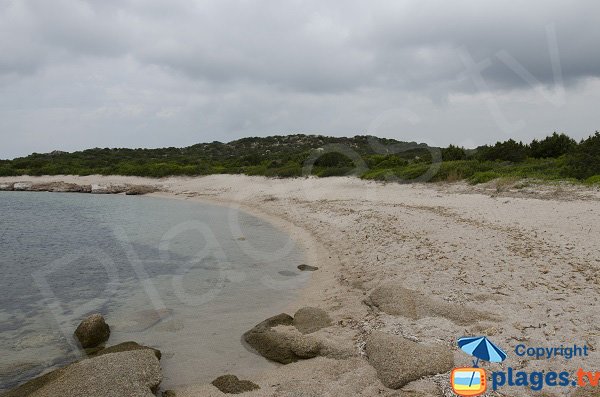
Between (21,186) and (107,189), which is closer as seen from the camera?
(107,189)

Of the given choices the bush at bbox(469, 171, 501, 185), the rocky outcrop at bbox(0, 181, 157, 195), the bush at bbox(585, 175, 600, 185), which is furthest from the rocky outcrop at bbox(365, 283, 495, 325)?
the rocky outcrop at bbox(0, 181, 157, 195)

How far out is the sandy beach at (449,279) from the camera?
6.29 m

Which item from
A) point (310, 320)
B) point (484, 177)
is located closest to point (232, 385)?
point (310, 320)

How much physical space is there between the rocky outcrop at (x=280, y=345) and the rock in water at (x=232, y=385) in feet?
2.79

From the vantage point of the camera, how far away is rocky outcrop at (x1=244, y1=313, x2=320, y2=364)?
281 inches

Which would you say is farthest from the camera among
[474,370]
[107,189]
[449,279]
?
[107,189]

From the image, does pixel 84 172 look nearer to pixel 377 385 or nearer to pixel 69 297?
pixel 69 297

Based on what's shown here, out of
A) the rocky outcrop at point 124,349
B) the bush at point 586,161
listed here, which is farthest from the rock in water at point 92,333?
the bush at point 586,161

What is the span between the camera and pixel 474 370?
219 inches

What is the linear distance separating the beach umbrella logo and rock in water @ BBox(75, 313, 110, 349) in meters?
6.60

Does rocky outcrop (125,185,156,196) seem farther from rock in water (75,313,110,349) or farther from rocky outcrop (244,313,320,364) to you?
rocky outcrop (244,313,320,364)

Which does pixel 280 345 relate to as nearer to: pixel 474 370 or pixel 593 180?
pixel 474 370

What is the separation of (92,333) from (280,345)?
3.84 meters

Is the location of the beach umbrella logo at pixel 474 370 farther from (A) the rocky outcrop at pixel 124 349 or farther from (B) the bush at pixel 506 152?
(B) the bush at pixel 506 152
